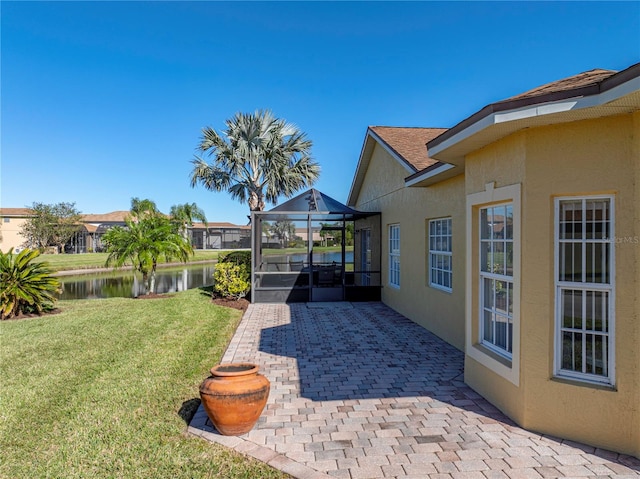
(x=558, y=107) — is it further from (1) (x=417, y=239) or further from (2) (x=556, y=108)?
(1) (x=417, y=239)

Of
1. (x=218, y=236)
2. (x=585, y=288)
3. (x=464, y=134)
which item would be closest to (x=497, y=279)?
(x=585, y=288)

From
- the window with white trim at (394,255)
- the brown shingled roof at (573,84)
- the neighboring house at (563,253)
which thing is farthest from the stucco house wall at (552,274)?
the window with white trim at (394,255)

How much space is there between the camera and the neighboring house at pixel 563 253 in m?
3.67

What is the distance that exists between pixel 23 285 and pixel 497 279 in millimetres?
12163

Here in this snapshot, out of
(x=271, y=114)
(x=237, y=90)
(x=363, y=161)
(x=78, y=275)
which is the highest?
(x=237, y=90)

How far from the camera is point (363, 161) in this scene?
14867 millimetres

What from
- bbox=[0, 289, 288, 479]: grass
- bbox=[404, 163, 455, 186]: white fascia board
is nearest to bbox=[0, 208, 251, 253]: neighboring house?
bbox=[0, 289, 288, 479]: grass

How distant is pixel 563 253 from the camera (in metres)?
4.09

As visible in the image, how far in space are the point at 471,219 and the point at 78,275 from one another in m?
28.6

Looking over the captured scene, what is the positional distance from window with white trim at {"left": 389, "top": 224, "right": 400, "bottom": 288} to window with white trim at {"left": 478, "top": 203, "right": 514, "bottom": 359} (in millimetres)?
6415

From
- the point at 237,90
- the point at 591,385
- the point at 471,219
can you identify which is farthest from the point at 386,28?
the point at 591,385

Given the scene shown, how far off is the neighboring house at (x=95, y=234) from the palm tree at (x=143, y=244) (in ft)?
94.7

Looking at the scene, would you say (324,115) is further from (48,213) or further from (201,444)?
(48,213)

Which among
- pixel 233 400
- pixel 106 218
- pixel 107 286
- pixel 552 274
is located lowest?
pixel 107 286
